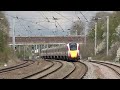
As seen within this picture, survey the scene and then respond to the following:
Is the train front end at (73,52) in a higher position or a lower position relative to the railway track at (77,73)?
higher

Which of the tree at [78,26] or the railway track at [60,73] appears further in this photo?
the tree at [78,26]

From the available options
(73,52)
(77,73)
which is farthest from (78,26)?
(77,73)

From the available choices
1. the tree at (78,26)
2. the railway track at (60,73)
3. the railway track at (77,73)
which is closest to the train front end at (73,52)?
the tree at (78,26)

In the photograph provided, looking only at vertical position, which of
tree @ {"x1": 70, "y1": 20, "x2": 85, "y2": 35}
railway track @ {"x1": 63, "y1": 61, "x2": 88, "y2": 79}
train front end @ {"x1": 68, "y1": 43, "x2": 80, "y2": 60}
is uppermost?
tree @ {"x1": 70, "y1": 20, "x2": 85, "y2": 35}

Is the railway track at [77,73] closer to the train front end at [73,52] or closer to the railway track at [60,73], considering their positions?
the railway track at [60,73]

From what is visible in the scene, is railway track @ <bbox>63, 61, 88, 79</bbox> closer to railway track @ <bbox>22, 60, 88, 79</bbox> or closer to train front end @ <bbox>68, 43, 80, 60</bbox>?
railway track @ <bbox>22, 60, 88, 79</bbox>

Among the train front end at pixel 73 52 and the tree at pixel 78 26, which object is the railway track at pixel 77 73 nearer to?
the train front end at pixel 73 52

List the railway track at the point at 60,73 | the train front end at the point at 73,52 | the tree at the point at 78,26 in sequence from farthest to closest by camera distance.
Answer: the tree at the point at 78,26, the train front end at the point at 73,52, the railway track at the point at 60,73

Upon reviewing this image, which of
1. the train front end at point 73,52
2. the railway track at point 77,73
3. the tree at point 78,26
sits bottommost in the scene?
the railway track at point 77,73

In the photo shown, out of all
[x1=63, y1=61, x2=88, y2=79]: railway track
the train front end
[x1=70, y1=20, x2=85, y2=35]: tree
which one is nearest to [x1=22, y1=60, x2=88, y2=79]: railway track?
[x1=63, y1=61, x2=88, y2=79]: railway track

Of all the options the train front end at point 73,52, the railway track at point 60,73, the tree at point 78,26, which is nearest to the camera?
the railway track at point 60,73

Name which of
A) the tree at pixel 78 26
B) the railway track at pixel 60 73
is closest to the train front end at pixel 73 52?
the tree at pixel 78 26
